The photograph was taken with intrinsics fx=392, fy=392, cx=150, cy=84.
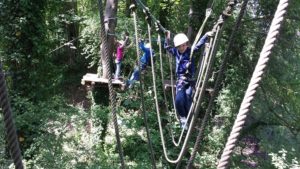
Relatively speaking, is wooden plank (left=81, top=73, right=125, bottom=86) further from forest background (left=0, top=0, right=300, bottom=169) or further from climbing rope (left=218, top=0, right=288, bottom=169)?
climbing rope (left=218, top=0, right=288, bottom=169)

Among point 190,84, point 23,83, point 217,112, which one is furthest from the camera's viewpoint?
point 217,112

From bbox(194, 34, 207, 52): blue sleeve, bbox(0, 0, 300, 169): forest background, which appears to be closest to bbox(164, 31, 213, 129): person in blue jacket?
bbox(194, 34, 207, 52): blue sleeve

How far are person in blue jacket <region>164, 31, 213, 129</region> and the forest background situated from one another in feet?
2.63

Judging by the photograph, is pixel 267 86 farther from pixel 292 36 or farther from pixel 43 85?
pixel 43 85

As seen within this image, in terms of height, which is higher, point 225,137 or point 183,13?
point 183,13

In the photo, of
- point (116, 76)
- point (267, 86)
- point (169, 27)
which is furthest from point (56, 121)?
point (169, 27)

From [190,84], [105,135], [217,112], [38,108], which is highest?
[190,84]

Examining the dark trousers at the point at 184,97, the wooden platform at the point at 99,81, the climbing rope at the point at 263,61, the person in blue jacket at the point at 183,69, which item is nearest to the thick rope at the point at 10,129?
the climbing rope at the point at 263,61

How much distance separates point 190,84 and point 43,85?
265 centimetres

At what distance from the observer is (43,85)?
21.2 feet

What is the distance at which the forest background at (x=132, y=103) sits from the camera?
5.72 m

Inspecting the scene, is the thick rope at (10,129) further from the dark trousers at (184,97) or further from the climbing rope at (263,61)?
the dark trousers at (184,97)

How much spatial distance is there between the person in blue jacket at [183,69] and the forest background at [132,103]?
802 mm

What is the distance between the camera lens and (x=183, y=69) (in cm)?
495
